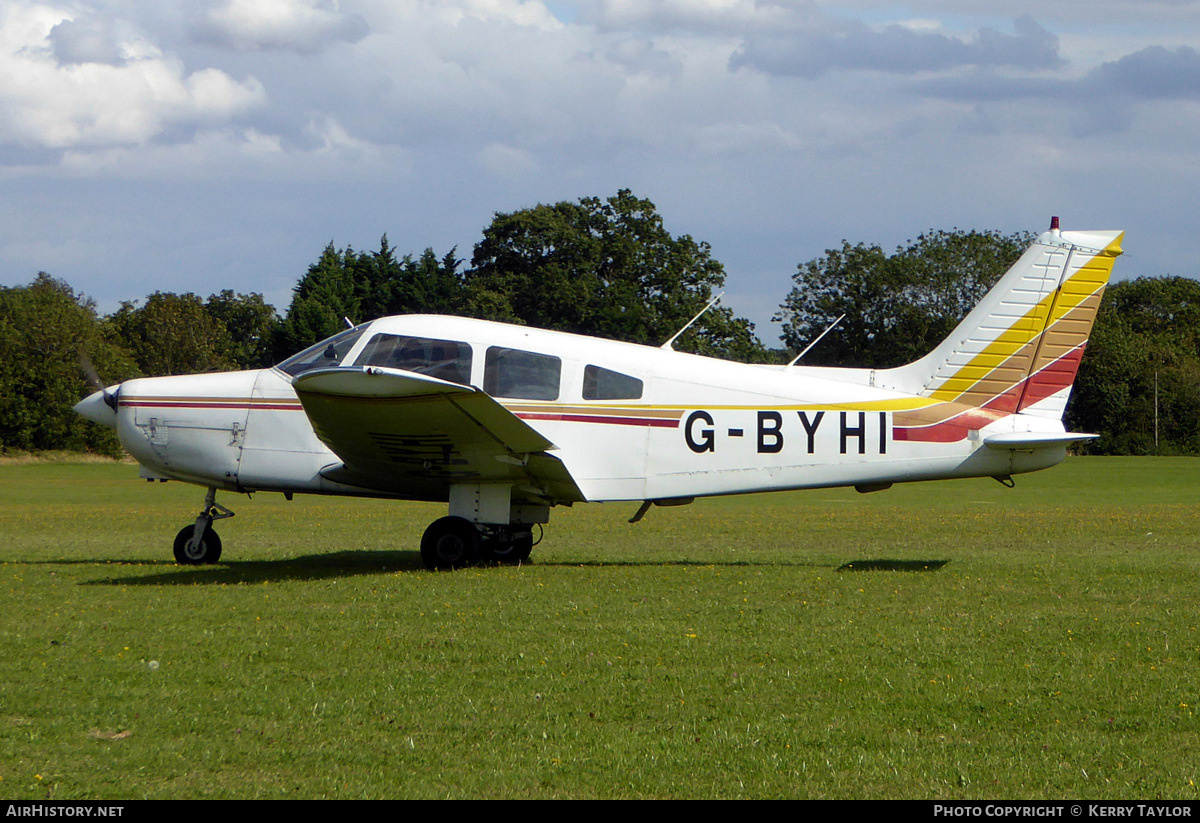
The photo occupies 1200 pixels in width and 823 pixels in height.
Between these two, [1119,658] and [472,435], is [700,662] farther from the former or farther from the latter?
[472,435]

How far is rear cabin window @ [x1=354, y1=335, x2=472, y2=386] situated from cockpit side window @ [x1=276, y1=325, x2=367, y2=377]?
24cm

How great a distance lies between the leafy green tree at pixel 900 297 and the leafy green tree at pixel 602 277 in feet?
35.3

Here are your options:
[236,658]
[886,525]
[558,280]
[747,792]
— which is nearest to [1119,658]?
[747,792]

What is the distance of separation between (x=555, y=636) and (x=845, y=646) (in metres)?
1.93

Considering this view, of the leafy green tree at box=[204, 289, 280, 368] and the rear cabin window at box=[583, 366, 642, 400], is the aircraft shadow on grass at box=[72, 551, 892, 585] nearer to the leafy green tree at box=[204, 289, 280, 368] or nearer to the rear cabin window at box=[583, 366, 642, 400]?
the rear cabin window at box=[583, 366, 642, 400]

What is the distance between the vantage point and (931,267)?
7294 centimetres

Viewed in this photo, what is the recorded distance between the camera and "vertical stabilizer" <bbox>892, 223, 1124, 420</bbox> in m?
11.0

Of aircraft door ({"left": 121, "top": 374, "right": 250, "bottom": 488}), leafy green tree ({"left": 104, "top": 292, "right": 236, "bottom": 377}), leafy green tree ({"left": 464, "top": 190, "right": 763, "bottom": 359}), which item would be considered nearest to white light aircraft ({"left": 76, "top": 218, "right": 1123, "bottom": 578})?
aircraft door ({"left": 121, "top": 374, "right": 250, "bottom": 488})

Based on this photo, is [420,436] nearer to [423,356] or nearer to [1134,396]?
[423,356]

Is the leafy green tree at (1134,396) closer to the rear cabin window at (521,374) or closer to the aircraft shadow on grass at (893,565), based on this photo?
the aircraft shadow on grass at (893,565)

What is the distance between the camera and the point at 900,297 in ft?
239

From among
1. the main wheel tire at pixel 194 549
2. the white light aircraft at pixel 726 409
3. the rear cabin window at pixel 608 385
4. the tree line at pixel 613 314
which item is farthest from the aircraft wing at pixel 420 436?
the tree line at pixel 613 314

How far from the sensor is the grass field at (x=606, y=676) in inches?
181
